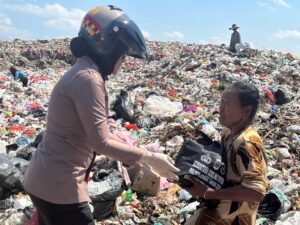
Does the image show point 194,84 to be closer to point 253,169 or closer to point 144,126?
point 144,126

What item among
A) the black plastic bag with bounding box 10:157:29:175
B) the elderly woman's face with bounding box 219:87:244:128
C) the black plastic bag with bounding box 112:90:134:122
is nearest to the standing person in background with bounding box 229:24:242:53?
the black plastic bag with bounding box 112:90:134:122

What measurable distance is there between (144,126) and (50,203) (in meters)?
5.67

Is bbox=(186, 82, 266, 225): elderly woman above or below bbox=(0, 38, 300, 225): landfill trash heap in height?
above

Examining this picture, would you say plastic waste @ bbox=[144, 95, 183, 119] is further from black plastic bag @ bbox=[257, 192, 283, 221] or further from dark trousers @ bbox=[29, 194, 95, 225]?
dark trousers @ bbox=[29, 194, 95, 225]

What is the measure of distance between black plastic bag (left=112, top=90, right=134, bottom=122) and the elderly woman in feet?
18.5

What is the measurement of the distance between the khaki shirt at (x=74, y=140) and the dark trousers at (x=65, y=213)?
0.03 metres

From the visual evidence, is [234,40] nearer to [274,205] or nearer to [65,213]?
[274,205]

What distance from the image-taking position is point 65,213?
1.99 m

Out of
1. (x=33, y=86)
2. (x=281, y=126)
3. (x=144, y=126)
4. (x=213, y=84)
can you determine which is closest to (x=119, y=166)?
(x=144, y=126)

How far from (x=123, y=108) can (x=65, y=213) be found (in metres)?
5.95

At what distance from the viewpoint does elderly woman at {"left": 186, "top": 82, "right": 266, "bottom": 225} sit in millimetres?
2021

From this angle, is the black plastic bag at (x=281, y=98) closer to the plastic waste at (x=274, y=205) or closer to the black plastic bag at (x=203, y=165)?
the plastic waste at (x=274, y=205)

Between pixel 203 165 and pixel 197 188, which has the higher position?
pixel 203 165

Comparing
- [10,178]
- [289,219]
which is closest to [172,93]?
[10,178]
